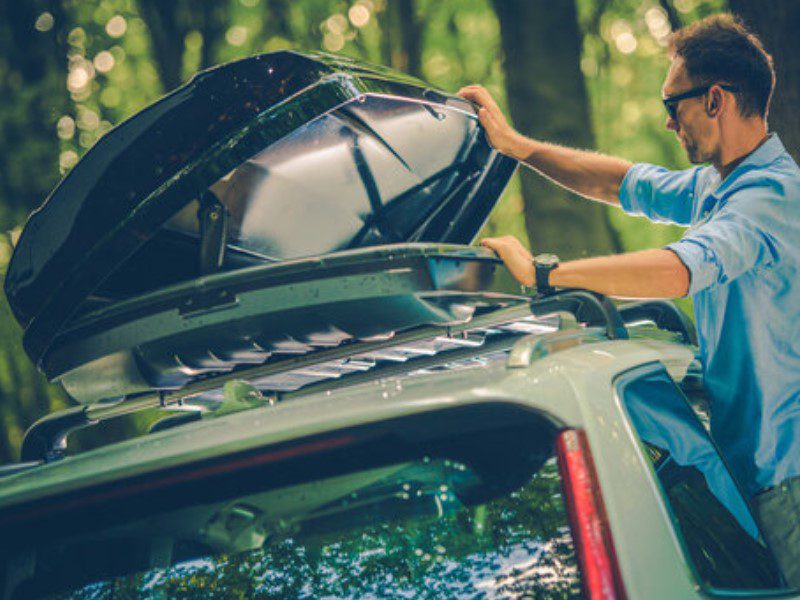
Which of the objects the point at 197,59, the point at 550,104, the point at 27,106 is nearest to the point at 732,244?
the point at 550,104

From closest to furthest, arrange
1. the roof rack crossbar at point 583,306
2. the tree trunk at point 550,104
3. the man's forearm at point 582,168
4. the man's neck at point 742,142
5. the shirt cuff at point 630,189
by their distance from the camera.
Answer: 1. the roof rack crossbar at point 583,306
2. the man's neck at point 742,142
3. the shirt cuff at point 630,189
4. the man's forearm at point 582,168
5. the tree trunk at point 550,104

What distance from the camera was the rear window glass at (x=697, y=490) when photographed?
5.70ft

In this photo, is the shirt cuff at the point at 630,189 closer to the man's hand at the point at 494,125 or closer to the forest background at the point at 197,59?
the man's hand at the point at 494,125

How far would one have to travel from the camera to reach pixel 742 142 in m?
2.90

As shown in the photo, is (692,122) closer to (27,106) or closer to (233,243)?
(233,243)

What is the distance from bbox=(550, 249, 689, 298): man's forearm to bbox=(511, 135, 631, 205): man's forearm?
1271 mm

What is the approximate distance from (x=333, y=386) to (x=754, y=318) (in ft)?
4.32

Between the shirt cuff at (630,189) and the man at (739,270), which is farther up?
the shirt cuff at (630,189)

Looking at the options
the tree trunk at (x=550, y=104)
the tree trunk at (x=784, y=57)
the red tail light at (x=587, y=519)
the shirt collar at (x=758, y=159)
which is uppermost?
the tree trunk at (x=550, y=104)

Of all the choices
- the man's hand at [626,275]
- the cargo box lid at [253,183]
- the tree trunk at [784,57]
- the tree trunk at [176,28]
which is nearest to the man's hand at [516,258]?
the man's hand at [626,275]

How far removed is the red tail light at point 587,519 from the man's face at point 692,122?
172 cm

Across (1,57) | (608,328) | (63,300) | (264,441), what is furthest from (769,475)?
(1,57)

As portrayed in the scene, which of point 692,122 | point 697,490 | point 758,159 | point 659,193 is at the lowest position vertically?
point 697,490

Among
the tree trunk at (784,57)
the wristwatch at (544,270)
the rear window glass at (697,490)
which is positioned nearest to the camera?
the rear window glass at (697,490)
